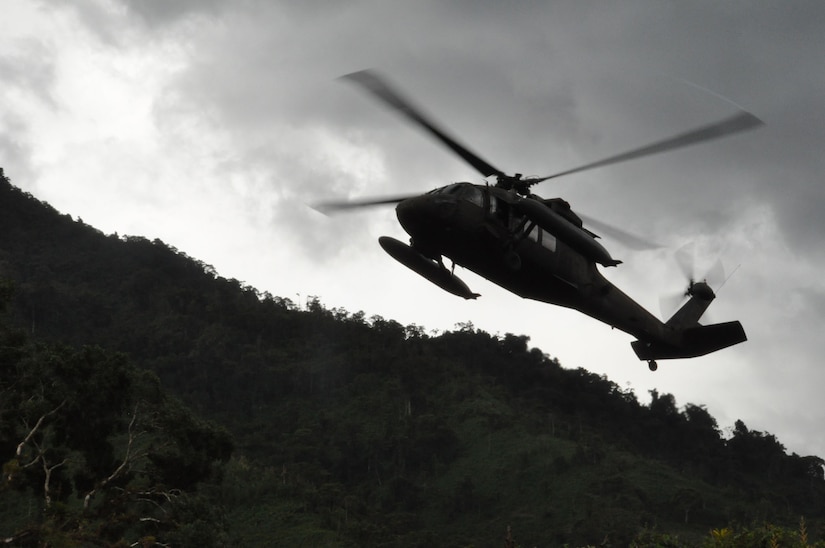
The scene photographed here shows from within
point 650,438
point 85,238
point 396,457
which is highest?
point 85,238

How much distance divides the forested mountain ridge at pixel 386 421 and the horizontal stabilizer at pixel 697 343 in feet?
130

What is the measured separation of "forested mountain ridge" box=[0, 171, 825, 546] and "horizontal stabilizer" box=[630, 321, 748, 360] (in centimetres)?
3970

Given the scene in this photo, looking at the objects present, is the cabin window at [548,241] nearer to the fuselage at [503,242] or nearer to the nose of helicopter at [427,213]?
the fuselage at [503,242]

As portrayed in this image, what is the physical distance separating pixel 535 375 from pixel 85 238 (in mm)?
53550

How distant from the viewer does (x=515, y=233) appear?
14.4m

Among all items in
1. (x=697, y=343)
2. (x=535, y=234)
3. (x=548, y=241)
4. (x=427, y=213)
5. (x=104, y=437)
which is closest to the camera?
(x=427, y=213)

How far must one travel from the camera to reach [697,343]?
17.7 meters

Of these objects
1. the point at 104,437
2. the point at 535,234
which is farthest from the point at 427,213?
the point at 104,437

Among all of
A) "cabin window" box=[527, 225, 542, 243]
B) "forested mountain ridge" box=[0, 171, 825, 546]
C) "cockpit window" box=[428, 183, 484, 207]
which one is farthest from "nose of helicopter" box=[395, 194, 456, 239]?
"forested mountain ridge" box=[0, 171, 825, 546]

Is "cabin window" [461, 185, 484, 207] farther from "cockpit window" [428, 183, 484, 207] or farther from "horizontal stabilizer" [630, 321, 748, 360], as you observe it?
"horizontal stabilizer" [630, 321, 748, 360]

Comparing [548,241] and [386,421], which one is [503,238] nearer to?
[548,241]

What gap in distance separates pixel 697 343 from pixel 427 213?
682cm

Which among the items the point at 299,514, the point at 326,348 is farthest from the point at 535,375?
the point at 299,514

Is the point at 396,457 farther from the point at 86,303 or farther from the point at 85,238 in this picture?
the point at 85,238
